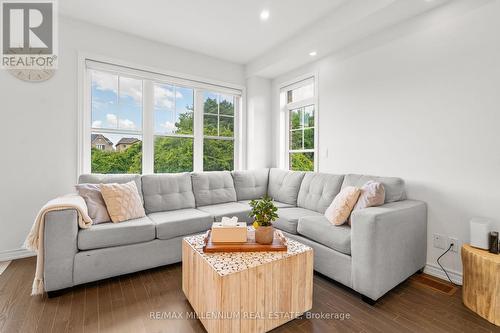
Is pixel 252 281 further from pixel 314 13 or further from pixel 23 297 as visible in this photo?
pixel 314 13

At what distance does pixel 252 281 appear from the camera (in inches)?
56.0

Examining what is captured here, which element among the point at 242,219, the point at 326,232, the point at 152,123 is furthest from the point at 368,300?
the point at 152,123

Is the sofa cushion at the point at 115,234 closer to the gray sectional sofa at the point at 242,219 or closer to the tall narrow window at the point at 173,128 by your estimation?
the gray sectional sofa at the point at 242,219

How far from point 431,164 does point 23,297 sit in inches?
146

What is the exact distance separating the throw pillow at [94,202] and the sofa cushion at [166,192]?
0.50 metres

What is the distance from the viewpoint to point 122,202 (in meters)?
2.40

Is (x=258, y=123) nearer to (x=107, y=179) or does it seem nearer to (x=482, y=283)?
(x=107, y=179)

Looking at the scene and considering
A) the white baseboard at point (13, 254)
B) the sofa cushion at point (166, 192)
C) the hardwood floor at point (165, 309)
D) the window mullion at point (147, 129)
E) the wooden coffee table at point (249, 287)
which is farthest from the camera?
the window mullion at point (147, 129)

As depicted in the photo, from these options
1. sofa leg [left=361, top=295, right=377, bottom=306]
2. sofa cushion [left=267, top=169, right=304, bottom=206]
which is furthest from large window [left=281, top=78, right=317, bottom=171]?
sofa leg [left=361, top=295, right=377, bottom=306]

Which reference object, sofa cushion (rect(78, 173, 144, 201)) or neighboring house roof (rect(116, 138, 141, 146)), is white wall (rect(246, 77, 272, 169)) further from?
sofa cushion (rect(78, 173, 144, 201))

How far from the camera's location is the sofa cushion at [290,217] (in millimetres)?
2564

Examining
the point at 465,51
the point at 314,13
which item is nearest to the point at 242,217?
the point at 314,13

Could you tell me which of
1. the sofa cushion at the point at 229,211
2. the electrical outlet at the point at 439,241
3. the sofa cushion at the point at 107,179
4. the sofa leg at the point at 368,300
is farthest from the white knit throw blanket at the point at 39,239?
the electrical outlet at the point at 439,241

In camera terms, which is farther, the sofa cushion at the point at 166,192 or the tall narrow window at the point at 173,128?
the tall narrow window at the point at 173,128
